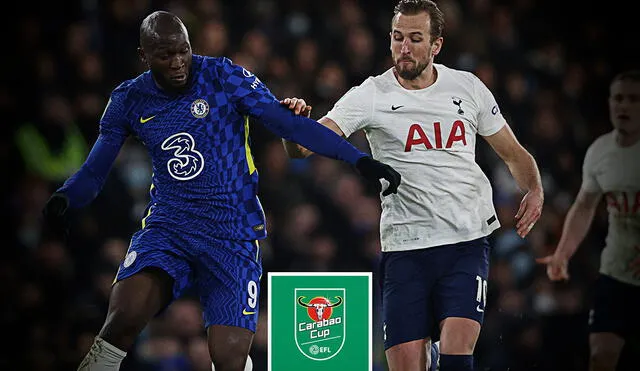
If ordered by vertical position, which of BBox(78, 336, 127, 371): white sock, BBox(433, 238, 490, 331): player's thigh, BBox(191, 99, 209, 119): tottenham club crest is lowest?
BBox(78, 336, 127, 371): white sock

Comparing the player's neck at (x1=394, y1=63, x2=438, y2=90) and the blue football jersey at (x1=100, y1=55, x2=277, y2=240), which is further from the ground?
the player's neck at (x1=394, y1=63, x2=438, y2=90)

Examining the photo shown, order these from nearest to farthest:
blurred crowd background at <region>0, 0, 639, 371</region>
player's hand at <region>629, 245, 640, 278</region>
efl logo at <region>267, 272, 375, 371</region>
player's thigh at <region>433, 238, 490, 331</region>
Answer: player's thigh at <region>433, 238, 490, 331</region> < efl logo at <region>267, 272, 375, 371</region> < player's hand at <region>629, 245, 640, 278</region> < blurred crowd background at <region>0, 0, 639, 371</region>

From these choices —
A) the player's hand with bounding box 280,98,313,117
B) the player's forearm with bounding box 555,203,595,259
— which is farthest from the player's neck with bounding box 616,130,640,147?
the player's hand with bounding box 280,98,313,117

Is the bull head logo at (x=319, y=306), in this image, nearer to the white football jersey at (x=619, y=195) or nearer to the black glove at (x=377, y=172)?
the black glove at (x=377, y=172)

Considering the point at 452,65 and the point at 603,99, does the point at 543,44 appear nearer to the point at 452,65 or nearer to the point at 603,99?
the point at 603,99

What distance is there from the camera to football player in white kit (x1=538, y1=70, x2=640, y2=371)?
566 centimetres

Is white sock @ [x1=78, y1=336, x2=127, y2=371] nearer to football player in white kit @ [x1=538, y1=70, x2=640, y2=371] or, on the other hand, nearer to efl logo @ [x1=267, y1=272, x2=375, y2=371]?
efl logo @ [x1=267, y1=272, x2=375, y2=371]

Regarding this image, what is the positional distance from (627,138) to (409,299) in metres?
2.31

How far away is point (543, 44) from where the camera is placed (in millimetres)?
9570

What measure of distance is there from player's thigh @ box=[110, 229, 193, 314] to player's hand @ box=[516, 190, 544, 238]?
161cm

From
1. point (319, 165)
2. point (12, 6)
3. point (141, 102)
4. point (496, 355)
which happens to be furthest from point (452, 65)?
point (141, 102)

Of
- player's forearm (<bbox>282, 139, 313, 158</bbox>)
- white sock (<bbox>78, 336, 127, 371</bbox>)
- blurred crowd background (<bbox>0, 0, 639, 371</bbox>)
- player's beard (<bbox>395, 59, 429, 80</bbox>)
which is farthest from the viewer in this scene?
blurred crowd background (<bbox>0, 0, 639, 371</bbox>)

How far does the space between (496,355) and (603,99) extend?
14.4 feet

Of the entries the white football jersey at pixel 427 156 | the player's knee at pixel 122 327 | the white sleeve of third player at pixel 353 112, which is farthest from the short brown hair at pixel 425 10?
the player's knee at pixel 122 327
